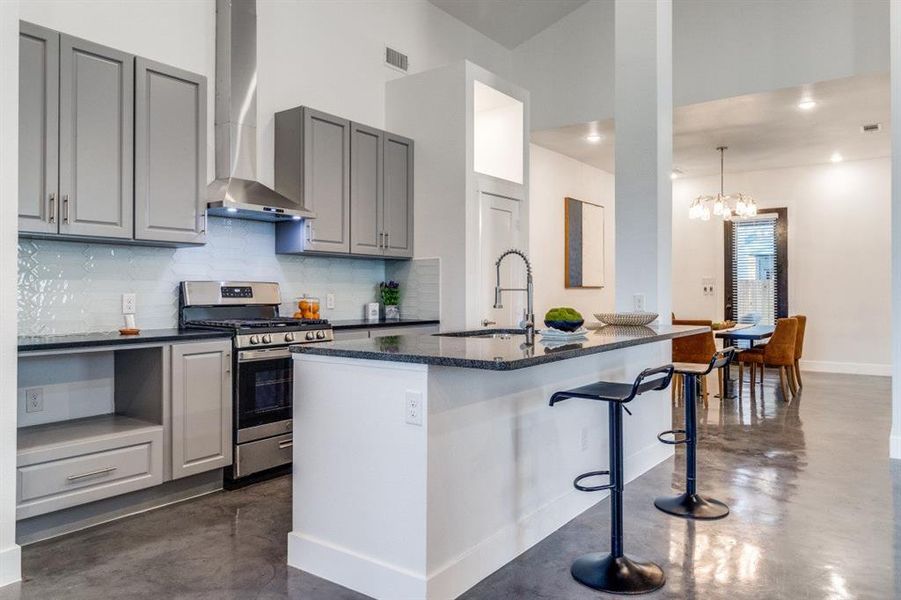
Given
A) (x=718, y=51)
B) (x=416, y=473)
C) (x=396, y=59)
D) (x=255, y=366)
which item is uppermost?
(x=718, y=51)

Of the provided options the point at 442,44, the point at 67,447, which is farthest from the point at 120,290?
the point at 442,44

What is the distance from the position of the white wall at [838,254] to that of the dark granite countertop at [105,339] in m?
8.38

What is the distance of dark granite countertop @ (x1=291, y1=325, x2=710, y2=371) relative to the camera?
210 cm

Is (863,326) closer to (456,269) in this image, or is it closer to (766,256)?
(766,256)

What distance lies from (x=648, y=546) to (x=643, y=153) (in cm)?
261

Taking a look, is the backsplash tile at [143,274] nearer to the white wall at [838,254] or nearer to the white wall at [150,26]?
the white wall at [150,26]

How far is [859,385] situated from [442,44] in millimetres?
6316

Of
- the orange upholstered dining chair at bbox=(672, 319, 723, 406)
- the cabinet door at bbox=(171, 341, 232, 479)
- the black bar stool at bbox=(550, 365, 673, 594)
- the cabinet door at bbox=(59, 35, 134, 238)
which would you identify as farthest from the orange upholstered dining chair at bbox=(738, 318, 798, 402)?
the cabinet door at bbox=(59, 35, 134, 238)

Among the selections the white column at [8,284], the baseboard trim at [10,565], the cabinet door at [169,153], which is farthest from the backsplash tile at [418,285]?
the baseboard trim at [10,565]

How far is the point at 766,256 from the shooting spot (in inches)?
366

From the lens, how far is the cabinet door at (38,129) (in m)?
3.05

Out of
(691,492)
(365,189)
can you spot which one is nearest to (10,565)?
(691,492)

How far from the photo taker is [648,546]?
9.46 ft

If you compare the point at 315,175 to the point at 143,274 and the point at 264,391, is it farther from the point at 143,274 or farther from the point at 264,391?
the point at 264,391
